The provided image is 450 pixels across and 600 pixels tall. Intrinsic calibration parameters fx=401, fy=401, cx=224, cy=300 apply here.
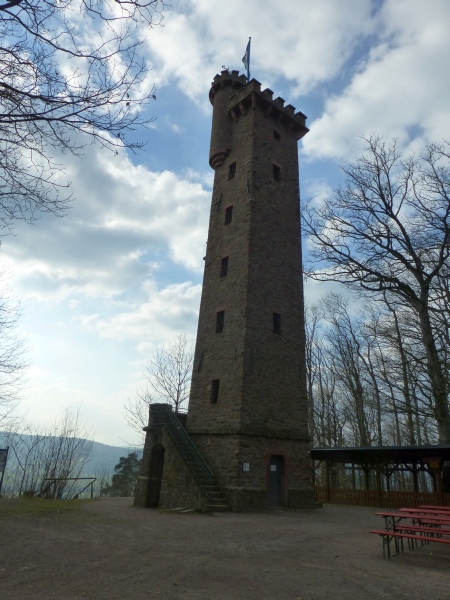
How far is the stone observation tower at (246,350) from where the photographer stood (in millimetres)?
14656

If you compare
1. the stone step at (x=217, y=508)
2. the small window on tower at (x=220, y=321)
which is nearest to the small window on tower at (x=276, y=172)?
the small window on tower at (x=220, y=321)

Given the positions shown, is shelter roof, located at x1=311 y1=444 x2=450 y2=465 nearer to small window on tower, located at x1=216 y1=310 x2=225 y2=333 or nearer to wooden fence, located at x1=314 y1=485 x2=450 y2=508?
wooden fence, located at x1=314 y1=485 x2=450 y2=508

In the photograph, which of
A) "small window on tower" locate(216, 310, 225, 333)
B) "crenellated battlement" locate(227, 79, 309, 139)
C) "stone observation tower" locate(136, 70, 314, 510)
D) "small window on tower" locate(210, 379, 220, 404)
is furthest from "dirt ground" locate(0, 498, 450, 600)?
"crenellated battlement" locate(227, 79, 309, 139)

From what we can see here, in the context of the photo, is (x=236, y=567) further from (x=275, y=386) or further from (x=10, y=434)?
(x=10, y=434)

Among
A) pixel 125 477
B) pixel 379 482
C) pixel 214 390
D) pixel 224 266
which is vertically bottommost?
pixel 125 477

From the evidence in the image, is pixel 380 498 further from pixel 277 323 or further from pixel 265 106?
pixel 265 106

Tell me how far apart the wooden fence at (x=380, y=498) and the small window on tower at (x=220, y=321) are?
10.4m

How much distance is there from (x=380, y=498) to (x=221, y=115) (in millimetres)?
20749

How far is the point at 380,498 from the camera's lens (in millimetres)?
18219

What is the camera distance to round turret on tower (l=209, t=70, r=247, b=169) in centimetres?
2116

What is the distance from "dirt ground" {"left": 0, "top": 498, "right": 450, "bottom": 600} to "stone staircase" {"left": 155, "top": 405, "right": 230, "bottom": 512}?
8.54 feet

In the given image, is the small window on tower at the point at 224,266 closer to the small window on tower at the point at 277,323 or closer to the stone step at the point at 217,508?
the small window on tower at the point at 277,323

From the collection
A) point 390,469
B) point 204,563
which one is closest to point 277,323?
point 390,469

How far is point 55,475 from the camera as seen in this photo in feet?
72.1
